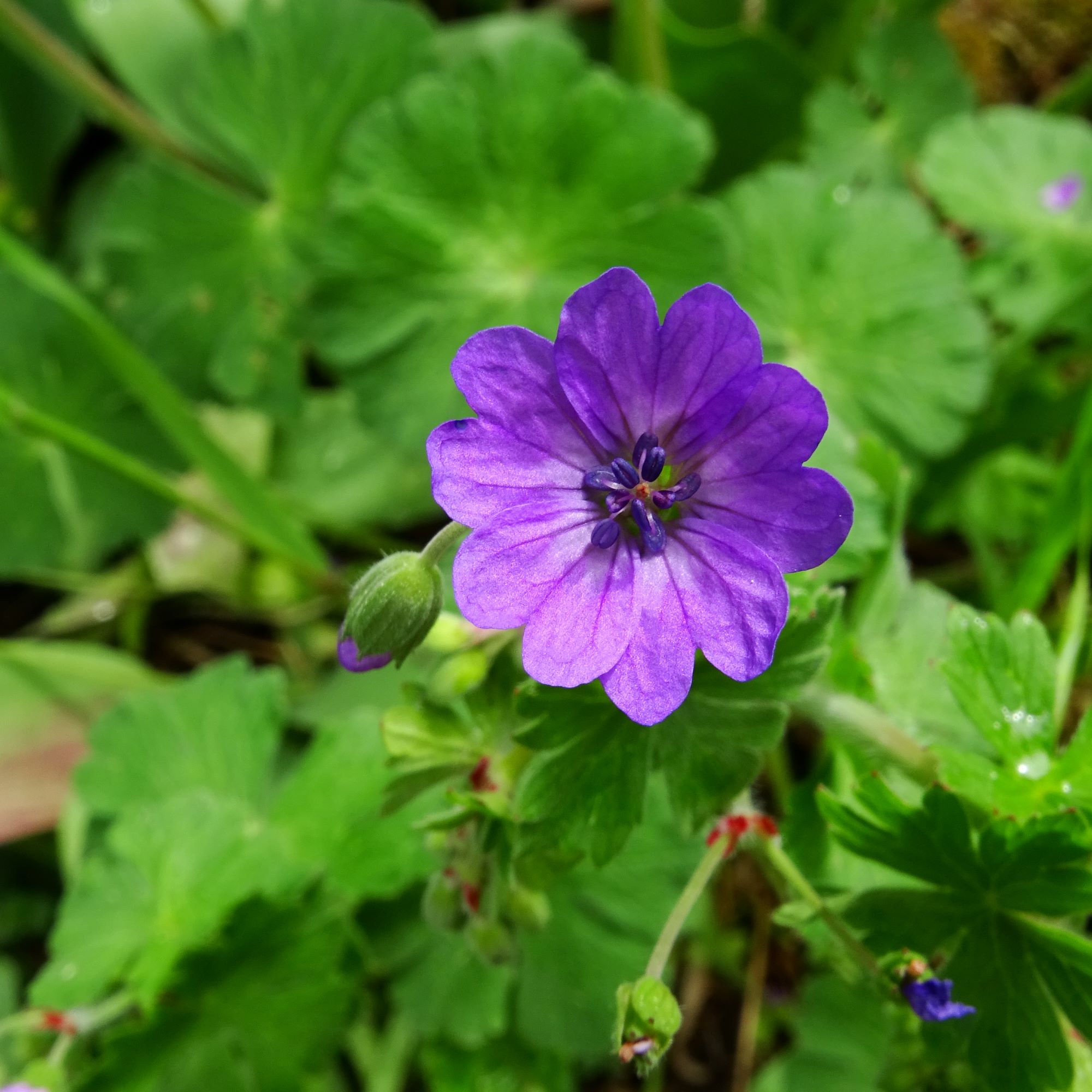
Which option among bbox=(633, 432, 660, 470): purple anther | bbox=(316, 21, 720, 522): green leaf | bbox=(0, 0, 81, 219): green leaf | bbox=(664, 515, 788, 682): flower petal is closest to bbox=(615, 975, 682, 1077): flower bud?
bbox=(664, 515, 788, 682): flower petal

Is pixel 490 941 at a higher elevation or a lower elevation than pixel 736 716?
lower

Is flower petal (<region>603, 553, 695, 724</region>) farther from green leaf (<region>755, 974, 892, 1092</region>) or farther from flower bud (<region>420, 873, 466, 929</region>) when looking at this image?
green leaf (<region>755, 974, 892, 1092</region>)

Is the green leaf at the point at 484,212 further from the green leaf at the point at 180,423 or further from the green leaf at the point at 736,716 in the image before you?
the green leaf at the point at 736,716

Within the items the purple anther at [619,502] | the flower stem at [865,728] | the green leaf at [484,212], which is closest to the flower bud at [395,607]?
the purple anther at [619,502]

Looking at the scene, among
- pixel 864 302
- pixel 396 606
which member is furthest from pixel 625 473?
pixel 864 302

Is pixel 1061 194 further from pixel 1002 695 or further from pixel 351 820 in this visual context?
pixel 351 820
